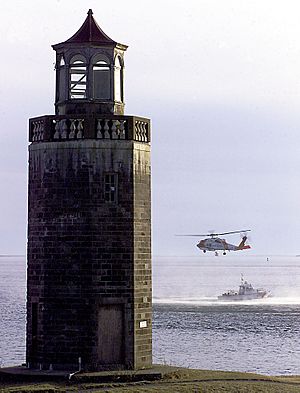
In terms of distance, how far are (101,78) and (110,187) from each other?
3.16 m

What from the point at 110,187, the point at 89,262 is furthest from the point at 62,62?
the point at 89,262

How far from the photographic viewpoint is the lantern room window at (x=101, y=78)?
1120 inches

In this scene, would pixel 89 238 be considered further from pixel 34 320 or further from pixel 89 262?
pixel 34 320

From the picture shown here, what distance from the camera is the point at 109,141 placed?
27.8 meters

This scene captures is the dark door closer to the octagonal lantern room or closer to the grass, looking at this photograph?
the grass

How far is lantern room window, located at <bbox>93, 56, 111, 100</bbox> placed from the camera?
2844 cm

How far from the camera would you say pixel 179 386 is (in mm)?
25219

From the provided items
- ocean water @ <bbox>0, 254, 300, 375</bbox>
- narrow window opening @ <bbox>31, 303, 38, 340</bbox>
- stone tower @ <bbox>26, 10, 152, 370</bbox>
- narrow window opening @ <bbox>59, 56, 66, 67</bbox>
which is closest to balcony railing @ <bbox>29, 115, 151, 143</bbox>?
stone tower @ <bbox>26, 10, 152, 370</bbox>

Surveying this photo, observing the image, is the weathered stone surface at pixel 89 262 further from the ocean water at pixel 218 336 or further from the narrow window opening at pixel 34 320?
the ocean water at pixel 218 336

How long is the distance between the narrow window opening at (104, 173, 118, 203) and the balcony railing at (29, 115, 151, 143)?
1066 millimetres

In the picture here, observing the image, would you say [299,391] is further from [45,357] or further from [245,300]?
[245,300]

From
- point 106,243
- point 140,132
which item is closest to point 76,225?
point 106,243

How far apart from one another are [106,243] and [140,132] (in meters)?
3.27

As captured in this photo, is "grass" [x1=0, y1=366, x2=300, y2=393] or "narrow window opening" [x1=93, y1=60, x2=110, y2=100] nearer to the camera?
"grass" [x1=0, y1=366, x2=300, y2=393]
